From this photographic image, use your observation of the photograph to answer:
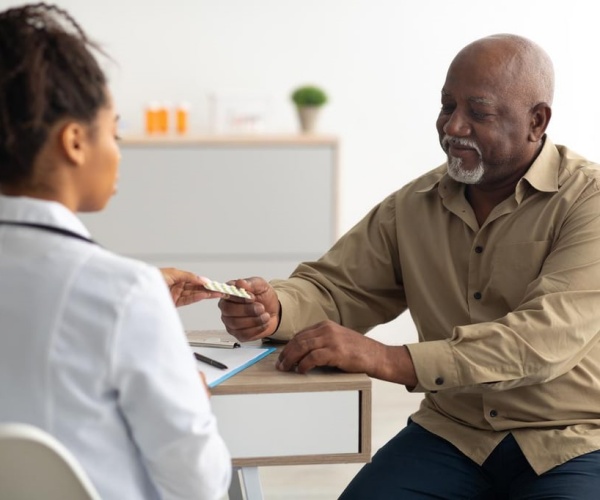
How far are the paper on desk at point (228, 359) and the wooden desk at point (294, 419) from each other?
23 mm

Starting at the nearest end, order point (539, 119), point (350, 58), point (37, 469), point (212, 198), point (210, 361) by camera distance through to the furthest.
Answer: point (37, 469)
point (210, 361)
point (539, 119)
point (212, 198)
point (350, 58)

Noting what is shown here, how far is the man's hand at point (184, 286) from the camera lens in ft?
Answer: 6.49

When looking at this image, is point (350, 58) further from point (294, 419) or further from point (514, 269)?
point (294, 419)

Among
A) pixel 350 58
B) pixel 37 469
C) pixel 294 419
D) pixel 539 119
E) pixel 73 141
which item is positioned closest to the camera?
pixel 37 469

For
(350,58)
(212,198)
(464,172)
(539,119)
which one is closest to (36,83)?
(464,172)

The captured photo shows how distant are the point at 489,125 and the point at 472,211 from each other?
0.61 feet

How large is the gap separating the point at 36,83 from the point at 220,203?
3.75 m

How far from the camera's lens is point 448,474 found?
209cm

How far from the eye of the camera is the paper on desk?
1750mm

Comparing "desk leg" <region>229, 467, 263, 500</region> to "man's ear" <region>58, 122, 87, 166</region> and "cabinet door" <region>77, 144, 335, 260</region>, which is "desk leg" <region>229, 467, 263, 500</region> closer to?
"man's ear" <region>58, 122, 87, 166</region>

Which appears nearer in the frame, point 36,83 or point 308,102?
point 36,83

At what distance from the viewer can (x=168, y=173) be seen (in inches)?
197

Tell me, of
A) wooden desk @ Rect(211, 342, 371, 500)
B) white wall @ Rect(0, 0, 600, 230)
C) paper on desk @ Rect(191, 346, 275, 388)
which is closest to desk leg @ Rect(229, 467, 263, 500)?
wooden desk @ Rect(211, 342, 371, 500)

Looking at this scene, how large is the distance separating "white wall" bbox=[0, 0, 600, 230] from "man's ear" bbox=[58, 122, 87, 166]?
3.97 meters
